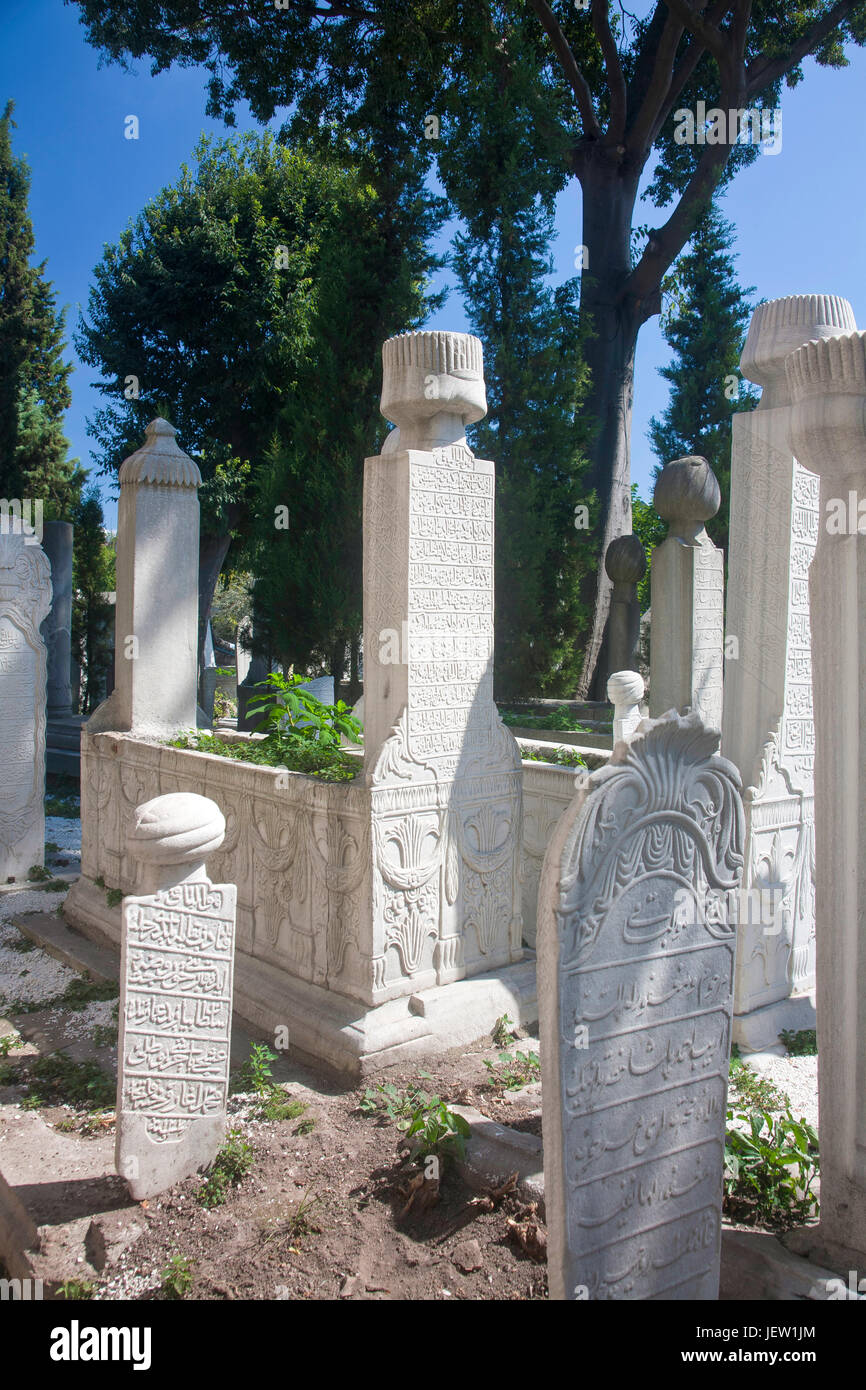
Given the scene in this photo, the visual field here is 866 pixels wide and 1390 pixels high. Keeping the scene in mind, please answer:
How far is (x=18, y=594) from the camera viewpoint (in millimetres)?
6906

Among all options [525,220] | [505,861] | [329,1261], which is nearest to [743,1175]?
[329,1261]

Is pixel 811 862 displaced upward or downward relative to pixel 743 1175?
upward

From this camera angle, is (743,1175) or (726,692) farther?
(726,692)

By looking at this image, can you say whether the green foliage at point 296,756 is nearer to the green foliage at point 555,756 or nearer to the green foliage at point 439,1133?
the green foliage at point 555,756

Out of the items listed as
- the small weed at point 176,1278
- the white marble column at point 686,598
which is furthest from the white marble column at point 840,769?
the white marble column at point 686,598

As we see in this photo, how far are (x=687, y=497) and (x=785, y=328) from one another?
3.30m

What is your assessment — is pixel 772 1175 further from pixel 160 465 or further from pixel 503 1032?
pixel 160 465

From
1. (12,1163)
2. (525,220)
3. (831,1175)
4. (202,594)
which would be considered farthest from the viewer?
(202,594)

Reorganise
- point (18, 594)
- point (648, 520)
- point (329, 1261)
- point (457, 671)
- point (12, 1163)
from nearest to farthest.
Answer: point (329, 1261)
point (12, 1163)
point (457, 671)
point (18, 594)
point (648, 520)

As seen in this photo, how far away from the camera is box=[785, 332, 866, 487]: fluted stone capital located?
2.32m

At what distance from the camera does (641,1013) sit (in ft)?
6.99

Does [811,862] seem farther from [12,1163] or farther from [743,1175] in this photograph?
[12,1163]

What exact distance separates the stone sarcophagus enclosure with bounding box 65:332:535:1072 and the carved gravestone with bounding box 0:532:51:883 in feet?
10.5

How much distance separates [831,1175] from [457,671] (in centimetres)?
247
